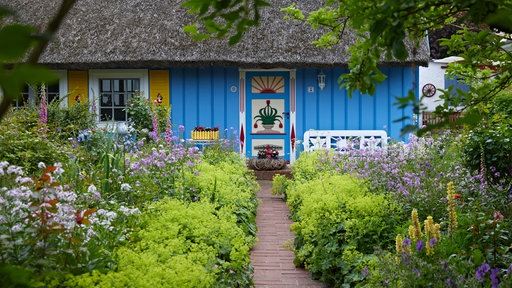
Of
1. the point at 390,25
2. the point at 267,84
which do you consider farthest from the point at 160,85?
the point at 390,25

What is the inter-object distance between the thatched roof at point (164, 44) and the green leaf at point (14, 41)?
12985mm

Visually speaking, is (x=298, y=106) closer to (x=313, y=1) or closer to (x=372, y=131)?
(x=372, y=131)

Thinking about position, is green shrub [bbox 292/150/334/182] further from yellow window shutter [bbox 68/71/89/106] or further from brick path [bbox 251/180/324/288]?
yellow window shutter [bbox 68/71/89/106]

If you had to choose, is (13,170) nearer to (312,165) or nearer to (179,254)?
Answer: (179,254)

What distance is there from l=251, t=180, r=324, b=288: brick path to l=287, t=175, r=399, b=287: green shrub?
5.8 inches

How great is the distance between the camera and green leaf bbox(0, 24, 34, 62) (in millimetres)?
724

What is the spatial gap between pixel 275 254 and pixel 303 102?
7406mm

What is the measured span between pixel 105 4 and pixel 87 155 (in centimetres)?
804

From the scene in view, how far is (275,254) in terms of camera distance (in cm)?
735

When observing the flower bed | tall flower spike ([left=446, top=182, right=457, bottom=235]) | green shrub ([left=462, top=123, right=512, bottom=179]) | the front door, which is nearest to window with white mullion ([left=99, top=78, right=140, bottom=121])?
the flower bed

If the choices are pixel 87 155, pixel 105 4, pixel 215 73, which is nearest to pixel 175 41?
pixel 215 73

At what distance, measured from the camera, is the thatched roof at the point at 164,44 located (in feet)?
45.6

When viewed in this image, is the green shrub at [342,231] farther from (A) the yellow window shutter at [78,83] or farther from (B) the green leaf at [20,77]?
(A) the yellow window shutter at [78,83]

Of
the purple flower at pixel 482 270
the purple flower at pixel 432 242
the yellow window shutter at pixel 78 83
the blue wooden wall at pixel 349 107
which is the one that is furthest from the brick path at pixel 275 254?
the yellow window shutter at pixel 78 83
